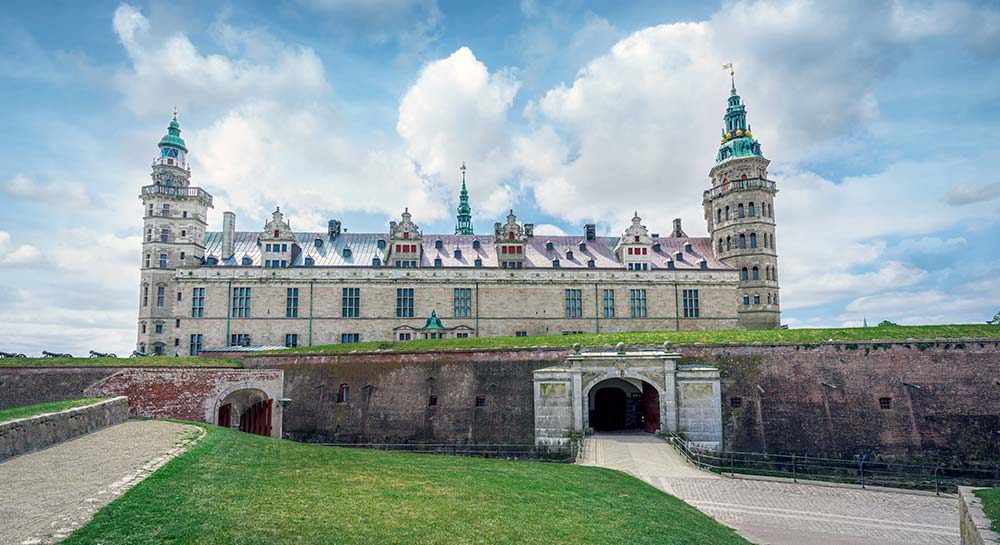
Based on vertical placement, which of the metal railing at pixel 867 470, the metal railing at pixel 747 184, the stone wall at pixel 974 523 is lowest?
the metal railing at pixel 867 470

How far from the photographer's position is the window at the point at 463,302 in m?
47.8

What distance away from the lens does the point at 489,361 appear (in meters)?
32.8

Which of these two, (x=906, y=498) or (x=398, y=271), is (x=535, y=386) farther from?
(x=398, y=271)

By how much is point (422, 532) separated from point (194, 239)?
150ft

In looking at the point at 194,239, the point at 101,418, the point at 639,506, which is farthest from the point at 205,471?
the point at 194,239

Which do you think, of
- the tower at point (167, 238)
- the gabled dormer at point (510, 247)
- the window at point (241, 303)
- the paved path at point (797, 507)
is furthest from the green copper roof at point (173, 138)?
the paved path at point (797, 507)

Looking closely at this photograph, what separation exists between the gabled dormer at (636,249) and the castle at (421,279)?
0.37ft

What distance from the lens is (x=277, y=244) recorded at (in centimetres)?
4834

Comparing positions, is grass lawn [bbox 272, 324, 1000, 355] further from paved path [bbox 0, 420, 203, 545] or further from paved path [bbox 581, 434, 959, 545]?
paved path [bbox 0, 420, 203, 545]

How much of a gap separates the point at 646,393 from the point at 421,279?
943 inches

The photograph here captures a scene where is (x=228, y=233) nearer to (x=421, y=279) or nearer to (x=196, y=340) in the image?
(x=196, y=340)

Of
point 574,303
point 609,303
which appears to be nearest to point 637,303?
point 609,303

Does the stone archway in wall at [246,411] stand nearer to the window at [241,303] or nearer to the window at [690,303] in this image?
the window at [241,303]

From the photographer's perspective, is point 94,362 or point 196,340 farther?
point 196,340
